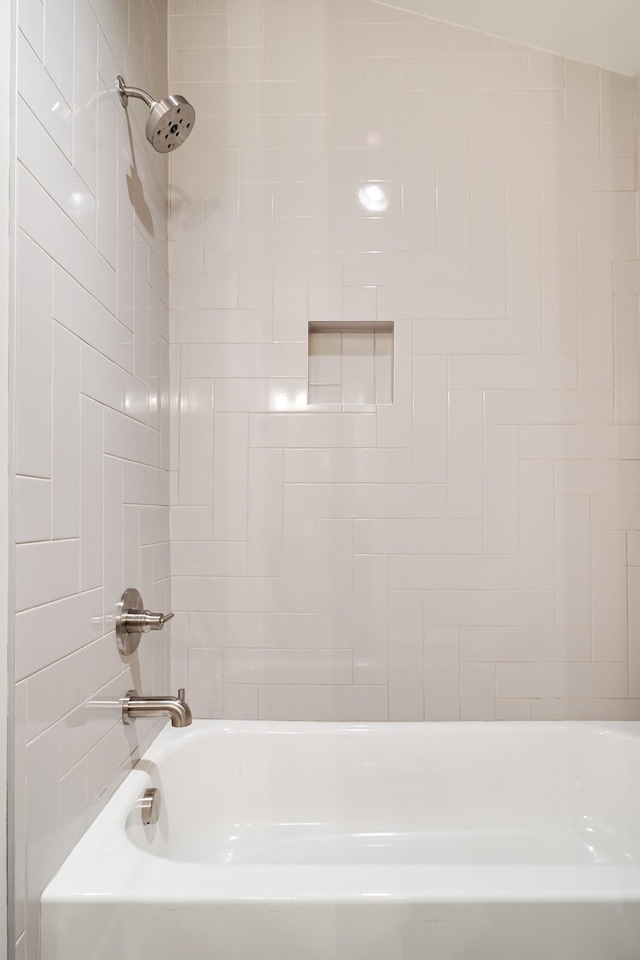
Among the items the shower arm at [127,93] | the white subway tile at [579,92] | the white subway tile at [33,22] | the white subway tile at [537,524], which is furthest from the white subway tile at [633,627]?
the white subway tile at [33,22]

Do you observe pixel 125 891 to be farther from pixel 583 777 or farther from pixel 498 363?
pixel 498 363

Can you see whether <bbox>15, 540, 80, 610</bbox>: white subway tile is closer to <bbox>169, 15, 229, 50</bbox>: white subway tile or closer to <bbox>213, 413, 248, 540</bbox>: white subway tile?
<bbox>213, 413, 248, 540</bbox>: white subway tile

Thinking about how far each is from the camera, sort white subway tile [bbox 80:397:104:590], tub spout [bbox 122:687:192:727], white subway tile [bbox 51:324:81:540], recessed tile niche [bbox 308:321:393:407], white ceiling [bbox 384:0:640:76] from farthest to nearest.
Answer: recessed tile niche [bbox 308:321:393:407]
white ceiling [bbox 384:0:640:76]
tub spout [bbox 122:687:192:727]
white subway tile [bbox 80:397:104:590]
white subway tile [bbox 51:324:81:540]

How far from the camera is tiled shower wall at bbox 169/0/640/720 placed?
2021 mm

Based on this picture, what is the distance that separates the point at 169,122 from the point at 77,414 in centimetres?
79

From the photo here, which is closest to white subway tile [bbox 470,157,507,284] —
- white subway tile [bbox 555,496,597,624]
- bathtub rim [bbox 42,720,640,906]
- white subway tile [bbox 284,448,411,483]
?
white subway tile [bbox 284,448,411,483]

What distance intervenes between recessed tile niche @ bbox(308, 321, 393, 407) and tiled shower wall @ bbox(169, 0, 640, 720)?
9cm

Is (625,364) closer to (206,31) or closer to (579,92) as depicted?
(579,92)

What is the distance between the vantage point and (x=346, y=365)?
2129 millimetres

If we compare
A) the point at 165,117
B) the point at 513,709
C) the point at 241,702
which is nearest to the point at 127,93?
the point at 165,117

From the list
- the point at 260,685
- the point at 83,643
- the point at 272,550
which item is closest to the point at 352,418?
the point at 272,550

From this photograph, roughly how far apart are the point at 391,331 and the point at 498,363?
336 millimetres

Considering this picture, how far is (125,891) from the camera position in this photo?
43.0 inches

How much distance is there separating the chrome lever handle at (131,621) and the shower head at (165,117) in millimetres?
1068
